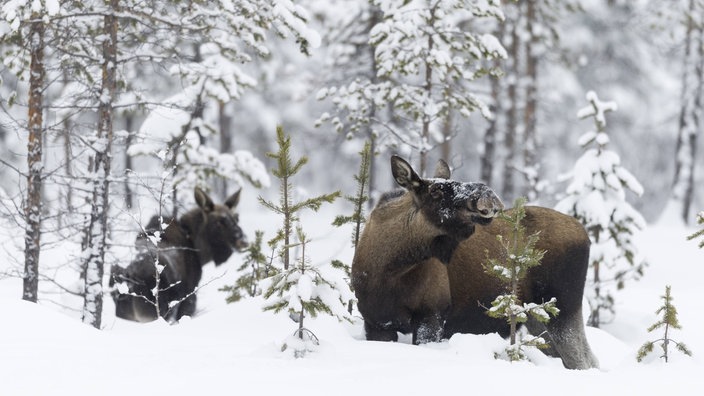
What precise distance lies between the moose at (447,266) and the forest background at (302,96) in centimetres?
198

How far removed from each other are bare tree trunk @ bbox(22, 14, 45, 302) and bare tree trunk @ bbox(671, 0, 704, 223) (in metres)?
22.9

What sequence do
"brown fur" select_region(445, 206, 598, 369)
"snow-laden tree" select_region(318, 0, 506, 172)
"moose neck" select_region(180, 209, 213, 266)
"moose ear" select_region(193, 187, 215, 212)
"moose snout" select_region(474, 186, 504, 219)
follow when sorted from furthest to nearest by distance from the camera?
"moose neck" select_region(180, 209, 213, 266) < "moose ear" select_region(193, 187, 215, 212) < "snow-laden tree" select_region(318, 0, 506, 172) < "brown fur" select_region(445, 206, 598, 369) < "moose snout" select_region(474, 186, 504, 219)

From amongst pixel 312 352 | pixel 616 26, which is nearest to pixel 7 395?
pixel 312 352

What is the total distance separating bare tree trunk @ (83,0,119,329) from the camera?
29.2 ft

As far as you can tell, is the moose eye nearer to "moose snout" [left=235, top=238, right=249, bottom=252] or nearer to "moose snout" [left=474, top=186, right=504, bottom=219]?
"moose snout" [left=474, top=186, right=504, bottom=219]

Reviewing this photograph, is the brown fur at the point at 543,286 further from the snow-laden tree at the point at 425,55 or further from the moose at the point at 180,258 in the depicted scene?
the moose at the point at 180,258

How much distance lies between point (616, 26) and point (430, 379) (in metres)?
31.5

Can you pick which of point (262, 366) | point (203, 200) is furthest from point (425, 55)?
point (262, 366)

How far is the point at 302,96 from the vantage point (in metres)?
20.2

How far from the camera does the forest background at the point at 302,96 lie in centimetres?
915

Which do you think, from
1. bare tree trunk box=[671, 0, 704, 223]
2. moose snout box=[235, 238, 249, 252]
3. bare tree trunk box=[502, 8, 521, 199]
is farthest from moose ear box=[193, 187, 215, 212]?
bare tree trunk box=[671, 0, 704, 223]

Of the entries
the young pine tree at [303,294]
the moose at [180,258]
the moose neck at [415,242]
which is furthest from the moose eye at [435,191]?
the moose at [180,258]

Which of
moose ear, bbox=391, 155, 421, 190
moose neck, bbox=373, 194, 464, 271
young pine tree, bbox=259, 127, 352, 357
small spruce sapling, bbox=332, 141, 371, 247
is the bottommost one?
young pine tree, bbox=259, 127, 352, 357

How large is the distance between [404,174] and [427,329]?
1544 mm
